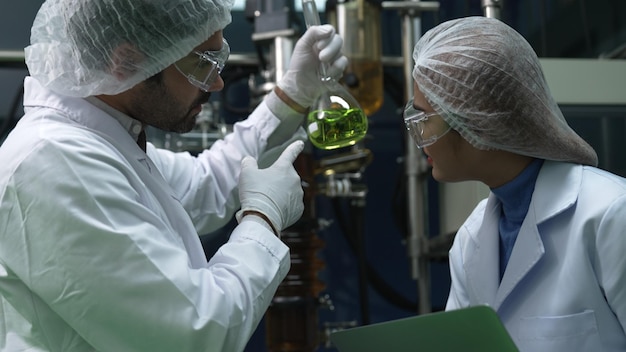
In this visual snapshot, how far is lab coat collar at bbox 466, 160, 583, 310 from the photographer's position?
144 centimetres

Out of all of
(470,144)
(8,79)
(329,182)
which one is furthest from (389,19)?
(470,144)

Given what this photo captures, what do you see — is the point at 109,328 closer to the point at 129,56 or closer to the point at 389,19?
the point at 129,56

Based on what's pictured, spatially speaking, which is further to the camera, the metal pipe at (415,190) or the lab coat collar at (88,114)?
the metal pipe at (415,190)

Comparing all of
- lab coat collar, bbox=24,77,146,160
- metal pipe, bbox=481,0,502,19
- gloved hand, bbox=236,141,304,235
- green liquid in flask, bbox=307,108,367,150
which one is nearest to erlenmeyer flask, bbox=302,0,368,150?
green liquid in flask, bbox=307,108,367,150

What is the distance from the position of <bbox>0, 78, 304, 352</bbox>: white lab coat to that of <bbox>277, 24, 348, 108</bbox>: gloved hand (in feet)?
1.63

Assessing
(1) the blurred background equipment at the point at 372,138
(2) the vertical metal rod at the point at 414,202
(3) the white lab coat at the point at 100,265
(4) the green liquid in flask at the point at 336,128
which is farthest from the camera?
(2) the vertical metal rod at the point at 414,202

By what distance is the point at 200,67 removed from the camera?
1.53 m

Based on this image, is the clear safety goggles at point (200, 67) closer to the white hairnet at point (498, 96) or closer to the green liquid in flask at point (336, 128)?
the green liquid in flask at point (336, 128)

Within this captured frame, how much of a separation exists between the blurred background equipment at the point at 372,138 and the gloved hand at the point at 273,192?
2.43 feet

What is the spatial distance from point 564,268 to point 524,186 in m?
0.18

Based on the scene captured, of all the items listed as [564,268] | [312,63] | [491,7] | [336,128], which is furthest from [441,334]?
[491,7]

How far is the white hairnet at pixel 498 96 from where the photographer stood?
1439mm

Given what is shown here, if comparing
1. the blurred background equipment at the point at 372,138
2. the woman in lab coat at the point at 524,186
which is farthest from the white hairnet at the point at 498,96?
Result: the blurred background equipment at the point at 372,138

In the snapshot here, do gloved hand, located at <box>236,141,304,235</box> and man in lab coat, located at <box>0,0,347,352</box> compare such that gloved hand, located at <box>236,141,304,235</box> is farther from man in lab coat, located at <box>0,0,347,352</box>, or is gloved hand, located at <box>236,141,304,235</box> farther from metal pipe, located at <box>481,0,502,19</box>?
metal pipe, located at <box>481,0,502,19</box>
